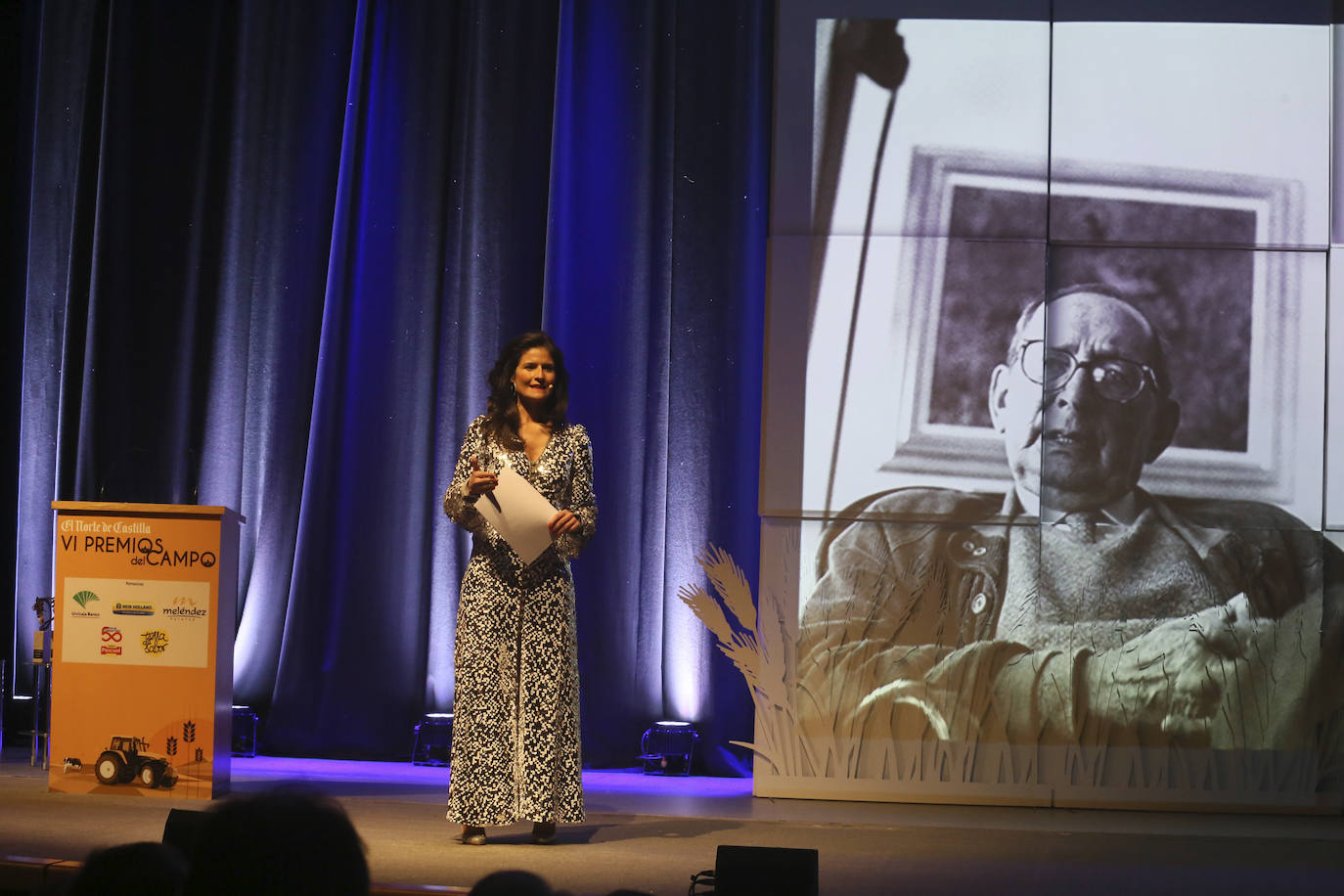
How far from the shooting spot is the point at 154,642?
14.3 feet

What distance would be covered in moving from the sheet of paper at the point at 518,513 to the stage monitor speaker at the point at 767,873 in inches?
68.4

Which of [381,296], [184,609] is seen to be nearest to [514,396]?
[184,609]

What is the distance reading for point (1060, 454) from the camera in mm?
4895

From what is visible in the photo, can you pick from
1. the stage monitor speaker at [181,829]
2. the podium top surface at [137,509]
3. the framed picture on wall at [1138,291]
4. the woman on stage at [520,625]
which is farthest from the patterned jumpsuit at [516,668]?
the stage monitor speaker at [181,829]

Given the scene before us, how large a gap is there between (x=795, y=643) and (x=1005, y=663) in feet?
2.28

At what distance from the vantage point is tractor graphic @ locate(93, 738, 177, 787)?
14.1 feet

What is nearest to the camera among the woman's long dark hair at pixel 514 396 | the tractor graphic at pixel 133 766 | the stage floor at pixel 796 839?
the stage floor at pixel 796 839

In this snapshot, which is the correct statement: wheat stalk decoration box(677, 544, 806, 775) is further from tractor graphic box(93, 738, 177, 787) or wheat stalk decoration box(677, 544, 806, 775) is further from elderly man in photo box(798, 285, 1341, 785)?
tractor graphic box(93, 738, 177, 787)

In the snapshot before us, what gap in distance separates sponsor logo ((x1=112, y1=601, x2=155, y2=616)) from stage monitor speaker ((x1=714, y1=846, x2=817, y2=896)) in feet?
9.25

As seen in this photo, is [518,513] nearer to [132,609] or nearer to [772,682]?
[132,609]

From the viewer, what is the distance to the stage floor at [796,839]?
11.3 feet

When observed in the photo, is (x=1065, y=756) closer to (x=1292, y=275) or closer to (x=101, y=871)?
(x=1292, y=275)

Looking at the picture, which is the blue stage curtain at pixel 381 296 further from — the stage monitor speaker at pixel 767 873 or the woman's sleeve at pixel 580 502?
the stage monitor speaker at pixel 767 873

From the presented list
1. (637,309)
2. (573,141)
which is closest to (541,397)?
(637,309)
